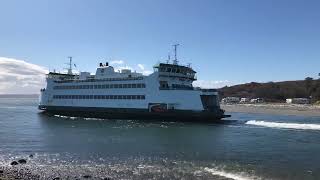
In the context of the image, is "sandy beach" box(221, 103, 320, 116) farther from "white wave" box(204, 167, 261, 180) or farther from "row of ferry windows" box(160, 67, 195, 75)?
"white wave" box(204, 167, 261, 180)

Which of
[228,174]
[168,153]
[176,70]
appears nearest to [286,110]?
[176,70]

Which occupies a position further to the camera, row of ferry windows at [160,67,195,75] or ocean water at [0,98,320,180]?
row of ferry windows at [160,67,195,75]

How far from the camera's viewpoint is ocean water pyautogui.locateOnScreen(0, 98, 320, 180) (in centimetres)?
2555

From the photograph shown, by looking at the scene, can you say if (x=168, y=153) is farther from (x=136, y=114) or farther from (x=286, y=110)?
(x=286, y=110)

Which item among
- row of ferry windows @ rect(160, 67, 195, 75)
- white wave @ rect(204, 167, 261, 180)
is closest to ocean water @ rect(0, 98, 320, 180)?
white wave @ rect(204, 167, 261, 180)

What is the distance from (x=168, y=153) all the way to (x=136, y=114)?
3148 centimetres

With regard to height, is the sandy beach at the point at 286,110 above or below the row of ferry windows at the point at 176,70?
below

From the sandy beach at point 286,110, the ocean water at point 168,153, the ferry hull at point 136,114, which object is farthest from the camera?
the sandy beach at point 286,110

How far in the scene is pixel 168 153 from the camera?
33.2 m

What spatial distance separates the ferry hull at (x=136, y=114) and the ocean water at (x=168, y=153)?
6301 mm

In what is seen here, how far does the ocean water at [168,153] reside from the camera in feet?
83.8

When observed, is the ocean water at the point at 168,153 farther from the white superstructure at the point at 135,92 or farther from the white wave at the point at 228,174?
the white superstructure at the point at 135,92

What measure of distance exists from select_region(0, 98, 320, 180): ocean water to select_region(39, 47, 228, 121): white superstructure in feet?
26.4

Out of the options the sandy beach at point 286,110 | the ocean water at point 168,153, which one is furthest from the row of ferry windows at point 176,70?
the sandy beach at point 286,110
